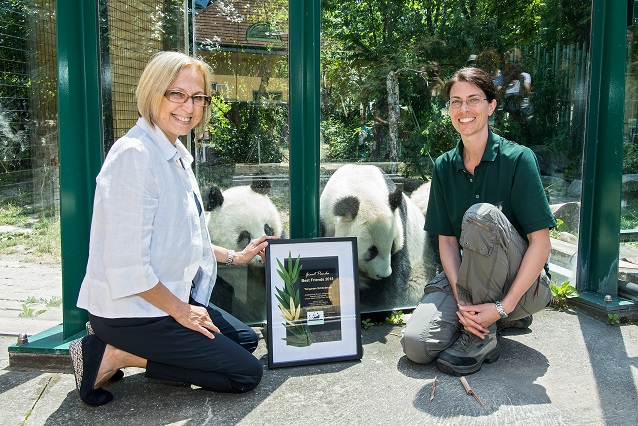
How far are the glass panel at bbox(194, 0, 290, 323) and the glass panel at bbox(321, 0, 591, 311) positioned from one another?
29 cm

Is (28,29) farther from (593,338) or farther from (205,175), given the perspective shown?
(593,338)

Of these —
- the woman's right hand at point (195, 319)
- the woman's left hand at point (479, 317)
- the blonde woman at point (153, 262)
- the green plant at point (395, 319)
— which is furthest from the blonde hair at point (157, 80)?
the green plant at point (395, 319)

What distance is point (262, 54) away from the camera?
11.1 ft

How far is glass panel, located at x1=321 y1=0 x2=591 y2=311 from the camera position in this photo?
3.57 meters

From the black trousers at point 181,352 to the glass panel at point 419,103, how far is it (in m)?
1.27

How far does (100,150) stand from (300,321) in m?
1.39

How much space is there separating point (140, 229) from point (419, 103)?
2.14 metres

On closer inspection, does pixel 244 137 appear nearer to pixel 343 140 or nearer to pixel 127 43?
pixel 343 140

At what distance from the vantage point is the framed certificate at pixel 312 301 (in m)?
2.96

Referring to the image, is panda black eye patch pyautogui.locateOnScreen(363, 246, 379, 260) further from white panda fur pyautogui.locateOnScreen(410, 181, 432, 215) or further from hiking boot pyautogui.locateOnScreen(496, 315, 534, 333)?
hiking boot pyautogui.locateOnScreen(496, 315, 534, 333)

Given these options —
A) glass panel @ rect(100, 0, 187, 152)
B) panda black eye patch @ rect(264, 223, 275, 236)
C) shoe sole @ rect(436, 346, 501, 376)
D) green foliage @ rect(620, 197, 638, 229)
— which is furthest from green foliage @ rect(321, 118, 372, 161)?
green foliage @ rect(620, 197, 638, 229)

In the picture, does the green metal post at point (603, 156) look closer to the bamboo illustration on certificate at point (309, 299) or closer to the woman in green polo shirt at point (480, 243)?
the woman in green polo shirt at point (480, 243)

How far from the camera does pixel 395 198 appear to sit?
3.76 m

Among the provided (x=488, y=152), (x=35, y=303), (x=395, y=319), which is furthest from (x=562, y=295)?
(x=35, y=303)
